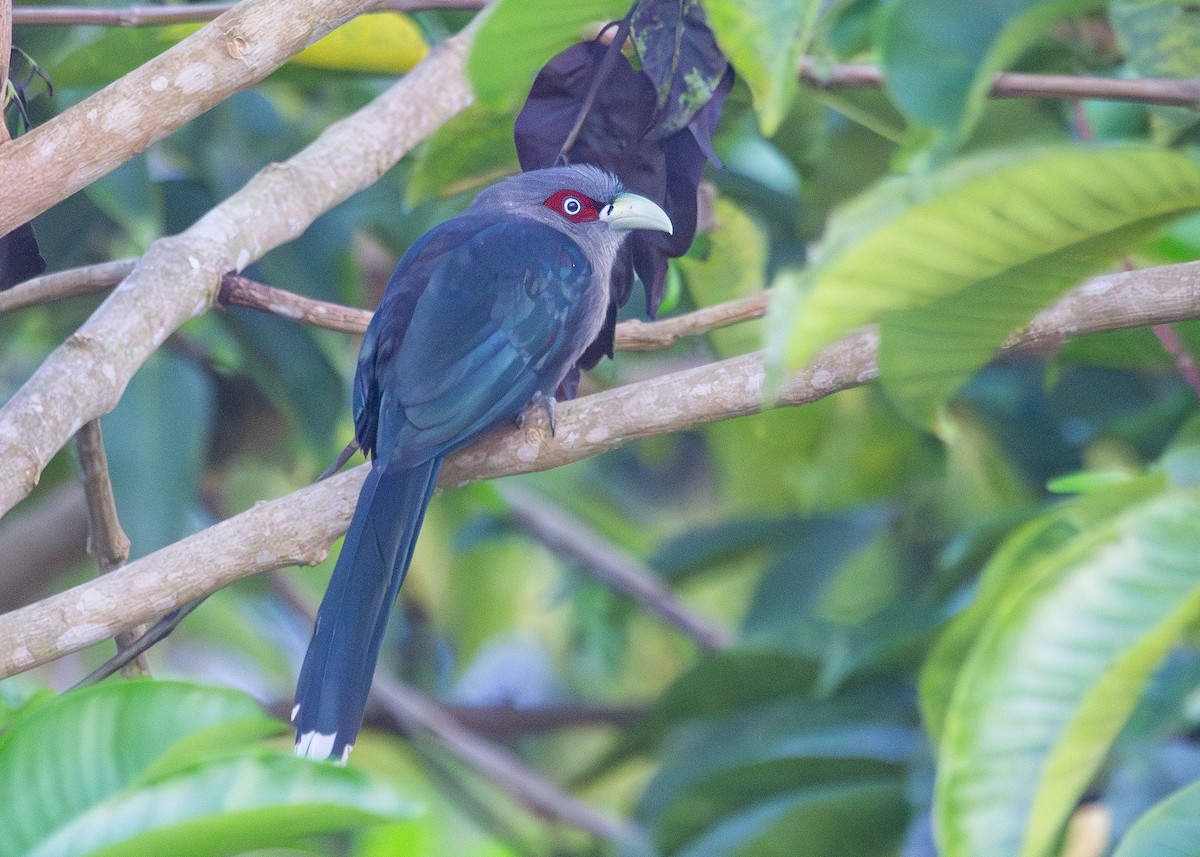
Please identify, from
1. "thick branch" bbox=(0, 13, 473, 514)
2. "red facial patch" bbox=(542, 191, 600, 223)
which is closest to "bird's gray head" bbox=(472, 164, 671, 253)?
"red facial patch" bbox=(542, 191, 600, 223)

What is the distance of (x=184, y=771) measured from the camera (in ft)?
4.05

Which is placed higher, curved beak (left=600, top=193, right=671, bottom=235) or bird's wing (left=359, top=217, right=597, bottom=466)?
Result: curved beak (left=600, top=193, right=671, bottom=235)

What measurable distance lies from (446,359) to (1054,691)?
1307mm

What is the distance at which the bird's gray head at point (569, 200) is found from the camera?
8.90 ft

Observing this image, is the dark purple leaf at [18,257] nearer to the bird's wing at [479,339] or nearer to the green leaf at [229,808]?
the bird's wing at [479,339]

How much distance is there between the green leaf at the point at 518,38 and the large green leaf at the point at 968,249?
0.59 m

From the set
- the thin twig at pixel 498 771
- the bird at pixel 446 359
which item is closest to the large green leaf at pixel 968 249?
the bird at pixel 446 359

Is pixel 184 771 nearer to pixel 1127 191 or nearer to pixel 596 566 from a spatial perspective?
pixel 1127 191

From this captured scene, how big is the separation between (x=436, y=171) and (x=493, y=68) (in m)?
1.09

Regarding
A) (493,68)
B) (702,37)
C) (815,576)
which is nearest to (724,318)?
(702,37)

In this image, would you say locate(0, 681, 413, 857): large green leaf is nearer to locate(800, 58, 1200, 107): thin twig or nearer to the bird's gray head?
locate(800, 58, 1200, 107): thin twig

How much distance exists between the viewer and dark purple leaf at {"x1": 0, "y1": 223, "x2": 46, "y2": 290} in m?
2.02

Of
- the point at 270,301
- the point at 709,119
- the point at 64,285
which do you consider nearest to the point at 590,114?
the point at 709,119

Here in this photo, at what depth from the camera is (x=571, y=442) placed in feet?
6.37
